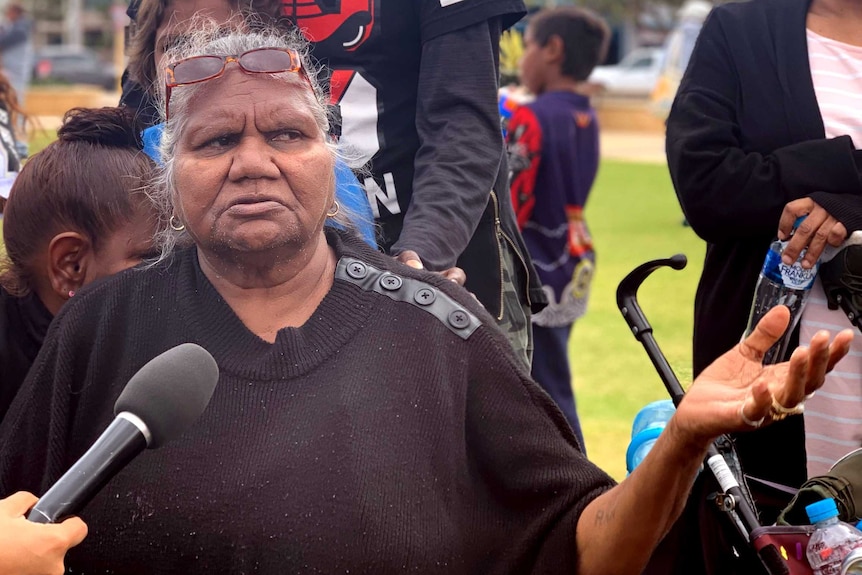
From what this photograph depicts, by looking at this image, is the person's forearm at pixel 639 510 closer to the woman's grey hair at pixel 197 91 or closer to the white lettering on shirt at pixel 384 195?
the woman's grey hair at pixel 197 91

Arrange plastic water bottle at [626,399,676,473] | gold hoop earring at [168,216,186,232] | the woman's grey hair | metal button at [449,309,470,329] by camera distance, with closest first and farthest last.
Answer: metal button at [449,309,470,329] → the woman's grey hair → gold hoop earring at [168,216,186,232] → plastic water bottle at [626,399,676,473]

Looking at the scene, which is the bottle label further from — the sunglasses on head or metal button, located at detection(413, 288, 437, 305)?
the sunglasses on head

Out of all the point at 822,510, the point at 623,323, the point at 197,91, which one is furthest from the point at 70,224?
the point at 623,323

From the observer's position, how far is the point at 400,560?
87.2 inches

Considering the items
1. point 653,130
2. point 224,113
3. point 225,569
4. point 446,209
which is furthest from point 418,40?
point 653,130

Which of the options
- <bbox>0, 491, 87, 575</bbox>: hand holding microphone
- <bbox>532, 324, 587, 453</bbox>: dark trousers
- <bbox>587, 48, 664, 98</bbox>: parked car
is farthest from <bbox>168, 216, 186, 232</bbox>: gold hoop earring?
<bbox>587, 48, 664, 98</bbox>: parked car

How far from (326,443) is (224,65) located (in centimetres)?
81

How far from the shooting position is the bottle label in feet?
10.0

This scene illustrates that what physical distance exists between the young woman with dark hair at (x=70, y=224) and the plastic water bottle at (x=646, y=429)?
4.32 feet

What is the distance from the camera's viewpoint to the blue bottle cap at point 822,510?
258 centimetres

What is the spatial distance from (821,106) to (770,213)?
0.33m

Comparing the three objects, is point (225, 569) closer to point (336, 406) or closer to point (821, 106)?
point (336, 406)

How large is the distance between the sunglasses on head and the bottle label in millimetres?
1385

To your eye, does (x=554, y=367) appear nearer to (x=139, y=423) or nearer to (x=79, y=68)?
(x=139, y=423)
